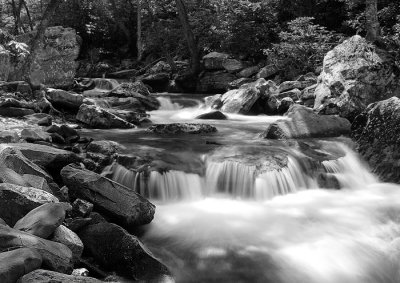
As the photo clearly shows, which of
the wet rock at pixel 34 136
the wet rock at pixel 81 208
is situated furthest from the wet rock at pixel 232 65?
the wet rock at pixel 81 208

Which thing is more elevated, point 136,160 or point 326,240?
point 136,160

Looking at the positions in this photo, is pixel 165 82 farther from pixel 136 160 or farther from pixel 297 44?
pixel 136 160

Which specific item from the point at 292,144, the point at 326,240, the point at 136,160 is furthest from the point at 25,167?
the point at 292,144

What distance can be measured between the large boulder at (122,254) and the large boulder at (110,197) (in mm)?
737

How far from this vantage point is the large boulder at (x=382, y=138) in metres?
8.45

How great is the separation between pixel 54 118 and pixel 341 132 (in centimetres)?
869

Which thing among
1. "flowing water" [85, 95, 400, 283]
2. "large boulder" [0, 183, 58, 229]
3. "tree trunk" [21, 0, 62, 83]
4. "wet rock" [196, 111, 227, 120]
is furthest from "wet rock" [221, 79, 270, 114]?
"large boulder" [0, 183, 58, 229]

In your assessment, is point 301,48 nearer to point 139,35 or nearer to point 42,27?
point 42,27

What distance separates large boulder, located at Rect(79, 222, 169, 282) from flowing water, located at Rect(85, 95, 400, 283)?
1.45 feet

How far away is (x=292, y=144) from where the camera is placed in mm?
9375

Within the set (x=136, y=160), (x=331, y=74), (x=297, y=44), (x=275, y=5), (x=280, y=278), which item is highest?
(x=275, y=5)

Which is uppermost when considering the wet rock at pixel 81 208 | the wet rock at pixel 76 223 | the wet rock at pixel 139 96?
the wet rock at pixel 139 96

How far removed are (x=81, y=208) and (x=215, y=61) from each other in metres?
16.1

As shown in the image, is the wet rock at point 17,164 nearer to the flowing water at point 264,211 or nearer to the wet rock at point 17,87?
the flowing water at point 264,211
